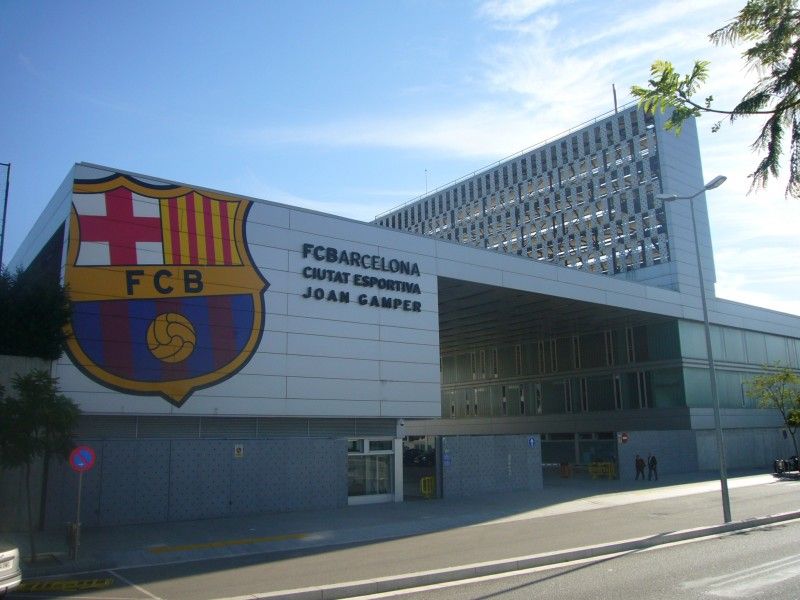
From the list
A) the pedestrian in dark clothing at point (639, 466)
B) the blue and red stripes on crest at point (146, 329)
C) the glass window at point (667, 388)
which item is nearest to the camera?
the blue and red stripes on crest at point (146, 329)

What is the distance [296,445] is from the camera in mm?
25031

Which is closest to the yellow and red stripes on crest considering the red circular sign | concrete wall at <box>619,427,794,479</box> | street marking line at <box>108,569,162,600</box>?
the red circular sign

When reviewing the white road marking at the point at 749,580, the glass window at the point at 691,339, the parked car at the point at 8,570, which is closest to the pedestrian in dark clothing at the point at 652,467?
the glass window at the point at 691,339

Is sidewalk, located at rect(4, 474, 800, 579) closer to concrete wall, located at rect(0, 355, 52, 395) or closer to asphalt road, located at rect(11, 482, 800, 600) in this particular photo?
asphalt road, located at rect(11, 482, 800, 600)

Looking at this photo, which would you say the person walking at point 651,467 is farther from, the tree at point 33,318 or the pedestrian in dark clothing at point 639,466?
the tree at point 33,318

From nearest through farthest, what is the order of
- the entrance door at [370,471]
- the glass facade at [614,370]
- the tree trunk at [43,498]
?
1. the tree trunk at [43,498]
2. the entrance door at [370,471]
3. the glass facade at [614,370]

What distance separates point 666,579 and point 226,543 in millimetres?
11436

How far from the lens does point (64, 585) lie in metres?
13.2

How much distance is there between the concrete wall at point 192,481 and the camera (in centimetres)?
2067

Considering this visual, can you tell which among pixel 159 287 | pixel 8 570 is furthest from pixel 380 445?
pixel 8 570

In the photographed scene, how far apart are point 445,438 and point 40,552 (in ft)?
55.2

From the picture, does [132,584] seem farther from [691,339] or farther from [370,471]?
[691,339]

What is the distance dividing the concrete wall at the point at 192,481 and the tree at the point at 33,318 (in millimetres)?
3310

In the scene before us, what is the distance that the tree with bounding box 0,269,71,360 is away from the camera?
20.2 meters
